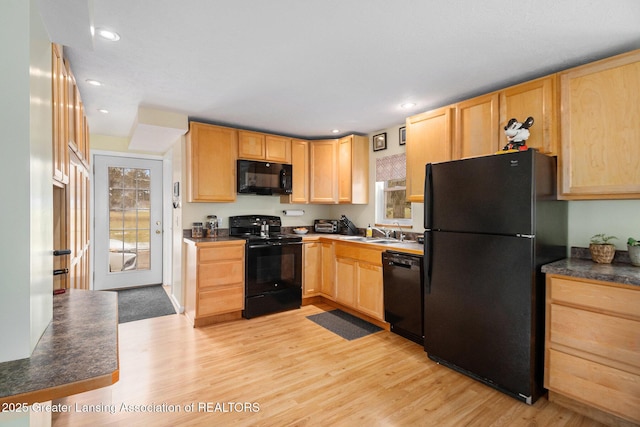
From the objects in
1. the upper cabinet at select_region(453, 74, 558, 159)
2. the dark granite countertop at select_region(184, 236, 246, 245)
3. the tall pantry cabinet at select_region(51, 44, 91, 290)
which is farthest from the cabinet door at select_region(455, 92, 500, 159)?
the tall pantry cabinet at select_region(51, 44, 91, 290)

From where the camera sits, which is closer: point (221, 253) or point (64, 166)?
point (64, 166)

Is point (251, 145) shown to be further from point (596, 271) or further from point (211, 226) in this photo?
point (596, 271)

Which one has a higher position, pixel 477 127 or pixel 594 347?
pixel 477 127

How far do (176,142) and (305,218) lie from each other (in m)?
2.13

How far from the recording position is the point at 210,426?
186 centimetres

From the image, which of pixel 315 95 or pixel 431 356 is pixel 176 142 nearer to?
pixel 315 95

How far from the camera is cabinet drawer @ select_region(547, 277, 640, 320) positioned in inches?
69.5

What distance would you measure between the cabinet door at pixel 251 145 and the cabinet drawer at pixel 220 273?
1392mm

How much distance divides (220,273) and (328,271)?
4.69ft

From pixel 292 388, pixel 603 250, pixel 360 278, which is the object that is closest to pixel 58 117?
pixel 292 388

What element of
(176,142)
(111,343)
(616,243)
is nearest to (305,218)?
(176,142)

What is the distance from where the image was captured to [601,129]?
2.10 m

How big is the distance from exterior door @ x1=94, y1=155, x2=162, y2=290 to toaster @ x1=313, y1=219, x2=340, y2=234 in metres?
2.63

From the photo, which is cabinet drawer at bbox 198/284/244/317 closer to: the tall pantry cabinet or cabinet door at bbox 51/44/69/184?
the tall pantry cabinet
